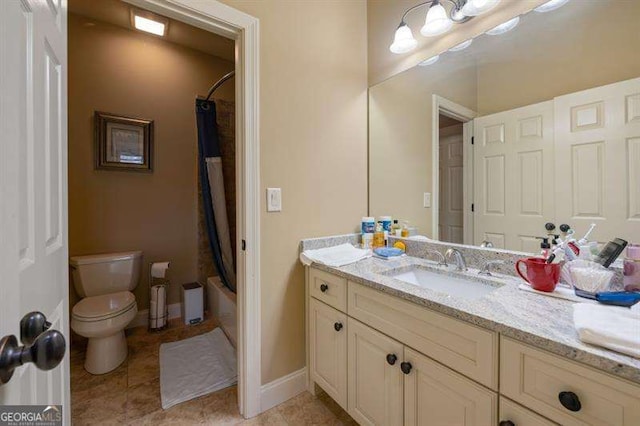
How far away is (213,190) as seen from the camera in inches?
101

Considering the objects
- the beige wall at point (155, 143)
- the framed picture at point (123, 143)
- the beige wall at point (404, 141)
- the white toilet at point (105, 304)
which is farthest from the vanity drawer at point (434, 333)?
the framed picture at point (123, 143)

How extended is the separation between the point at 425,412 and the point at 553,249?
778 millimetres

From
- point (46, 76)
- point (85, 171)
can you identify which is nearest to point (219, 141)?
point (85, 171)

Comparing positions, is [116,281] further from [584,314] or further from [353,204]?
[584,314]

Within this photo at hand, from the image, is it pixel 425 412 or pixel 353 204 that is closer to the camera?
pixel 425 412

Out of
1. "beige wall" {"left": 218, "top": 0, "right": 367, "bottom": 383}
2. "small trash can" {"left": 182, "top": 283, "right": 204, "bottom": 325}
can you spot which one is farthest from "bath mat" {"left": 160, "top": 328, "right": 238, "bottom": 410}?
"beige wall" {"left": 218, "top": 0, "right": 367, "bottom": 383}

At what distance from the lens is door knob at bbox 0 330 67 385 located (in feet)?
1.33

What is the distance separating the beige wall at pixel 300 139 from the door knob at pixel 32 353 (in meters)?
1.04

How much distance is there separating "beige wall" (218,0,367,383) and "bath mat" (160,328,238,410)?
17.6 inches

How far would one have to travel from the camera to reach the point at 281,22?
5.06 feet

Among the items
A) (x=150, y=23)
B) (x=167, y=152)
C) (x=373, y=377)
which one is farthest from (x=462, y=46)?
(x=167, y=152)

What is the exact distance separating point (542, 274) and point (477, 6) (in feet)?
3.92

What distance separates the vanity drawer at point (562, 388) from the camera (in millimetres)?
588

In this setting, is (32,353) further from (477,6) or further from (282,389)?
(477,6)
